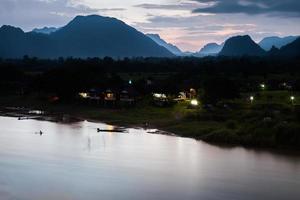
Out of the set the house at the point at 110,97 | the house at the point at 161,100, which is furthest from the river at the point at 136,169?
the house at the point at 110,97

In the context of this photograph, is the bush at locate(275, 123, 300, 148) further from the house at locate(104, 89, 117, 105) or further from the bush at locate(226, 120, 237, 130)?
the house at locate(104, 89, 117, 105)

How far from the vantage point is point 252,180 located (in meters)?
26.2

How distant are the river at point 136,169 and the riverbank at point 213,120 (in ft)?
6.09

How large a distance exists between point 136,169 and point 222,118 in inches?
658

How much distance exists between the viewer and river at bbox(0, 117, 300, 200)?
77.3ft

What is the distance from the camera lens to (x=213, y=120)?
4359 centimetres

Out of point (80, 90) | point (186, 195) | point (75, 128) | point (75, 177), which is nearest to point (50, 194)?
point (75, 177)

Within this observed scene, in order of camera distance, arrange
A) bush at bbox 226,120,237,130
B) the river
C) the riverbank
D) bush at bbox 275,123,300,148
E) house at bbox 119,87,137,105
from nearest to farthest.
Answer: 1. the river
2. bush at bbox 275,123,300,148
3. the riverbank
4. bush at bbox 226,120,237,130
5. house at bbox 119,87,137,105

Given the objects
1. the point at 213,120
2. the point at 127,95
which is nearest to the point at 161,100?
the point at 127,95

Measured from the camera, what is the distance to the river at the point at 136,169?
23.5 m

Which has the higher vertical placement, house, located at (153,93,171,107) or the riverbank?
house, located at (153,93,171,107)

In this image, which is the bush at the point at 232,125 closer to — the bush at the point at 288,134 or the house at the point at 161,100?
the bush at the point at 288,134

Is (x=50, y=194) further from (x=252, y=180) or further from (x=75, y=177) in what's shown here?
(x=252, y=180)

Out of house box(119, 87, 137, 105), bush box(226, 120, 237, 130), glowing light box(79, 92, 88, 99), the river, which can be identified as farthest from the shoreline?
house box(119, 87, 137, 105)
